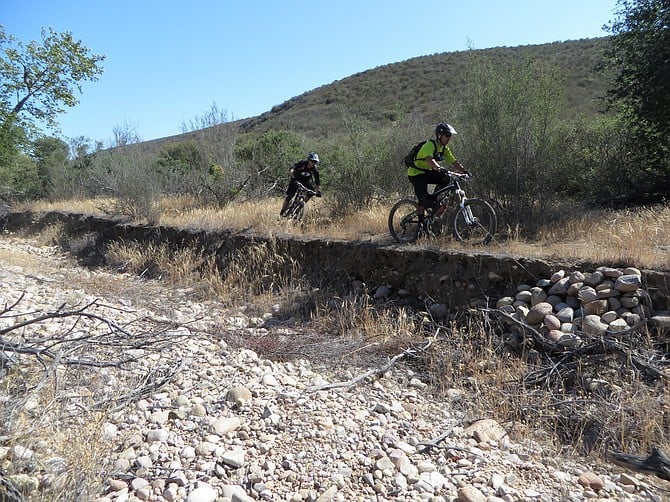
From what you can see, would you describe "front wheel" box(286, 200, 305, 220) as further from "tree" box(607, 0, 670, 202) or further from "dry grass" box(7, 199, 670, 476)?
"tree" box(607, 0, 670, 202)

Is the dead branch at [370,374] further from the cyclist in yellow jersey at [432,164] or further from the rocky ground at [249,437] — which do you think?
the cyclist in yellow jersey at [432,164]

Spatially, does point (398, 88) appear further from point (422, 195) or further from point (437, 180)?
point (422, 195)

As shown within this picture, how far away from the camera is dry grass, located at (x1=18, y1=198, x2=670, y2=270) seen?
5.46m

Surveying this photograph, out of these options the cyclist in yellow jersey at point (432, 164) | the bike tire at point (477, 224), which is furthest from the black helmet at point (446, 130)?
the bike tire at point (477, 224)

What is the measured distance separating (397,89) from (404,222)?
31.2 meters

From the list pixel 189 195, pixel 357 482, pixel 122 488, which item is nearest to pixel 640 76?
pixel 357 482

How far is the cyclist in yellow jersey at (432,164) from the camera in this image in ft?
22.7

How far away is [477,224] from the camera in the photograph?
22.6ft

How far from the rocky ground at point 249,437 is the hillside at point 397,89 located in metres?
20.3

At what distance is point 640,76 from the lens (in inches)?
344

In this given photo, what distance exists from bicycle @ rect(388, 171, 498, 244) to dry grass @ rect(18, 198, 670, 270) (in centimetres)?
26

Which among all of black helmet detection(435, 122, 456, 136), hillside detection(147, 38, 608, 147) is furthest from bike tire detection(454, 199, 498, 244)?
hillside detection(147, 38, 608, 147)

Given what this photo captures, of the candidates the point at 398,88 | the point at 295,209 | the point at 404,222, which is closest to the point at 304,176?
the point at 295,209

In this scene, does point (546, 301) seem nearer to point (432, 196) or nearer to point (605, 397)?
point (605, 397)
